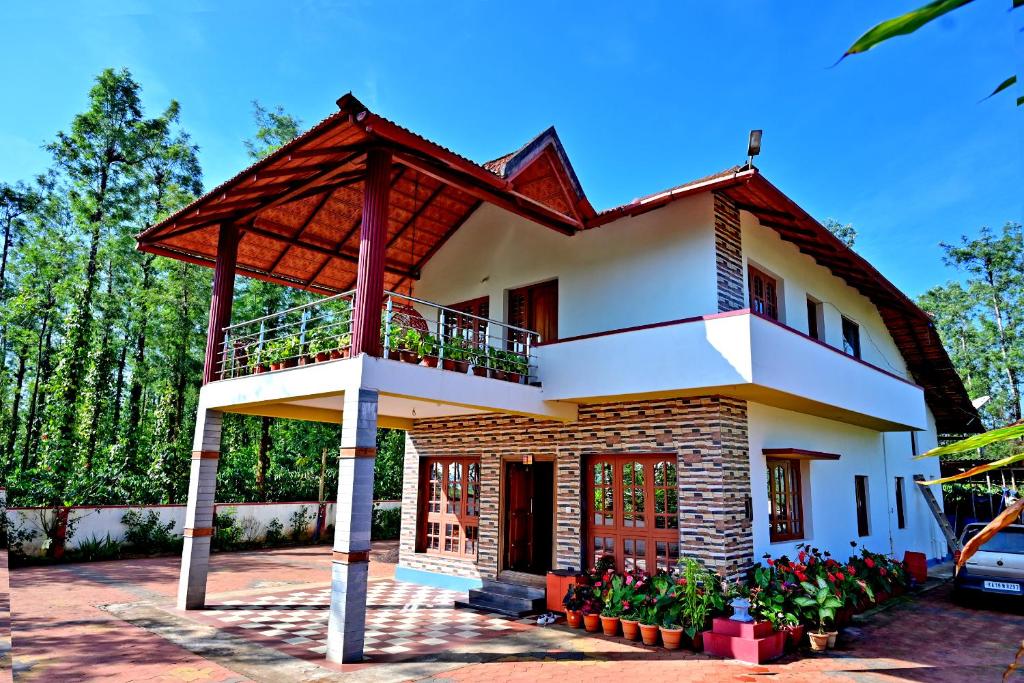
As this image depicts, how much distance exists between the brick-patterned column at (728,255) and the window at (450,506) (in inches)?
211

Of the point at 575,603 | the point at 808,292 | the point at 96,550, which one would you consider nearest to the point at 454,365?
the point at 575,603

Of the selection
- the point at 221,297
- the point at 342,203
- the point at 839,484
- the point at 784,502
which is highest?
the point at 342,203

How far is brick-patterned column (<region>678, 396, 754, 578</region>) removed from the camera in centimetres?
900

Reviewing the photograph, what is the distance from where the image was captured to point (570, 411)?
420 inches

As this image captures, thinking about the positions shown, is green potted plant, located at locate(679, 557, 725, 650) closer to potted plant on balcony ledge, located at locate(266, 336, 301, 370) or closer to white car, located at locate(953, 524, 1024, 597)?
white car, located at locate(953, 524, 1024, 597)

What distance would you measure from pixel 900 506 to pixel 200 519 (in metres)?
15.0

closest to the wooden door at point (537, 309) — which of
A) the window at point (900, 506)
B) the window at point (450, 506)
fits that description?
the window at point (450, 506)

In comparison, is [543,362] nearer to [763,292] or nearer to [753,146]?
[763,292]

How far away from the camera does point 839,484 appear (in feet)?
40.4

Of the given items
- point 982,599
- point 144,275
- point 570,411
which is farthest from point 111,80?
point 982,599

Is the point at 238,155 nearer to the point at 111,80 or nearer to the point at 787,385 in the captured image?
the point at 111,80

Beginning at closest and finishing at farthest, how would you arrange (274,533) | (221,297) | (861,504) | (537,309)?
(221,297)
(537,309)
(861,504)
(274,533)

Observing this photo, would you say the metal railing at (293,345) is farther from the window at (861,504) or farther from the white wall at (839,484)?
the window at (861,504)

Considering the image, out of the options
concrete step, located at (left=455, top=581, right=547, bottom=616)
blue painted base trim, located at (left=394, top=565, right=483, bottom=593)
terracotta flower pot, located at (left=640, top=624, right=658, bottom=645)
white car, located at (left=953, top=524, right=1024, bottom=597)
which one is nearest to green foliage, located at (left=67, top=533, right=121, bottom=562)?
blue painted base trim, located at (left=394, top=565, right=483, bottom=593)
